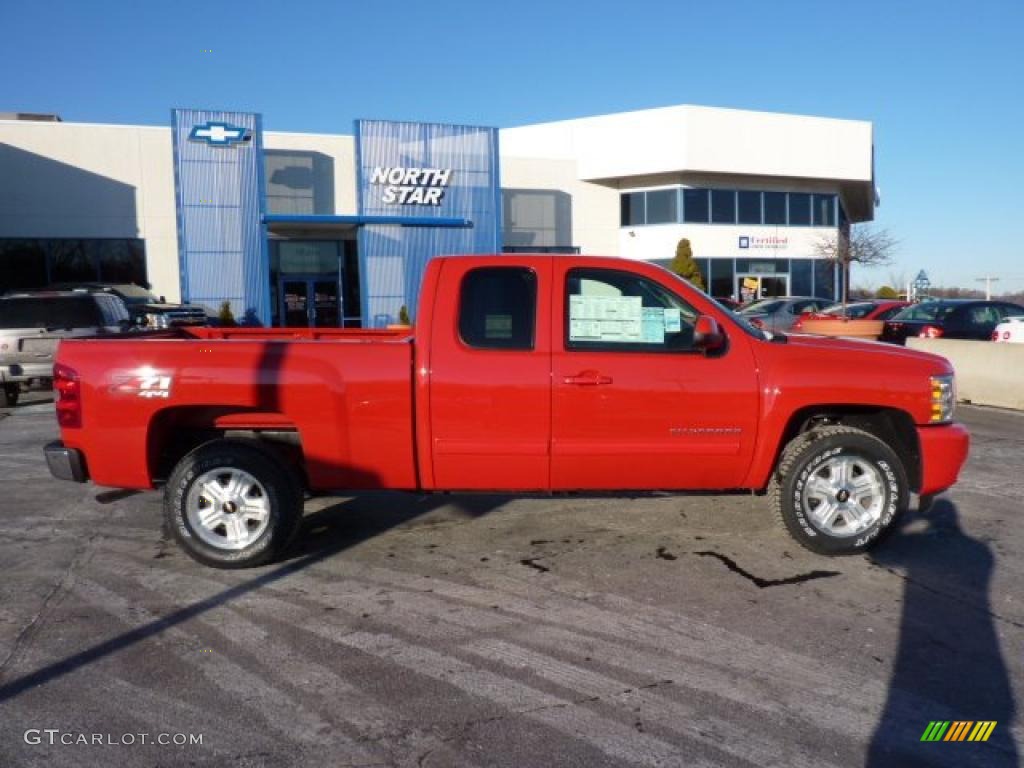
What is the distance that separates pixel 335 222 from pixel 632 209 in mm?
13614

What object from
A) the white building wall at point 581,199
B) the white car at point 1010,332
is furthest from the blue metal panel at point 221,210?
the white car at point 1010,332

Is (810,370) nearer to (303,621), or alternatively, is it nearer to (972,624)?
(972,624)

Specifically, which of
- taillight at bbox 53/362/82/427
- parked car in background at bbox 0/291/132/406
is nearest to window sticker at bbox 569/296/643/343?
taillight at bbox 53/362/82/427

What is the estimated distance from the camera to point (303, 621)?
14.3 ft

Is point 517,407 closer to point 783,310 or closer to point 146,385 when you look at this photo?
point 146,385

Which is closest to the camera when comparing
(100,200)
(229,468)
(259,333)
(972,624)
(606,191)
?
(972,624)

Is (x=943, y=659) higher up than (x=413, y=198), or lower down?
lower down

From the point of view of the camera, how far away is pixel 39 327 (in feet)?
39.8

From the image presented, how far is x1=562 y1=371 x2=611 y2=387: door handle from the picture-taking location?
496 cm

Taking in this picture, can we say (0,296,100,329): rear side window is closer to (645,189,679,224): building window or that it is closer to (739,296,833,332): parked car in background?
(739,296,833,332): parked car in background

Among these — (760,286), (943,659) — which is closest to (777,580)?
(943,659)

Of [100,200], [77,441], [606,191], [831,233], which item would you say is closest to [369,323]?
[100,200]

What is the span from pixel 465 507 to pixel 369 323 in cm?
2231

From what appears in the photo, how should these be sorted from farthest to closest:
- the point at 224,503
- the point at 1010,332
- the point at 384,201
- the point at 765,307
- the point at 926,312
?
the point at 384,201
the point at 765,307
the point at 926,312
the point at 1010,332
the point at 224,503
